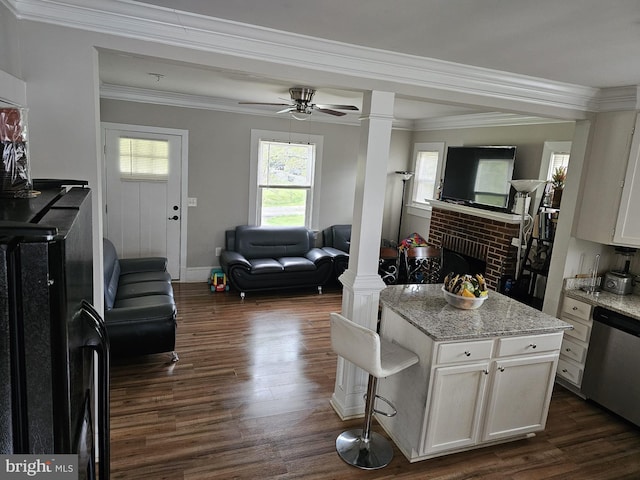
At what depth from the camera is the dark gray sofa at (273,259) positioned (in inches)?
212

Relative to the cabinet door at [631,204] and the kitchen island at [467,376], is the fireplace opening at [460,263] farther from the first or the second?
the kitchen island at [467,376]

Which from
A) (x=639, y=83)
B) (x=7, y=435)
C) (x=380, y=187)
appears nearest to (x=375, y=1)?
(x=380, y=187)

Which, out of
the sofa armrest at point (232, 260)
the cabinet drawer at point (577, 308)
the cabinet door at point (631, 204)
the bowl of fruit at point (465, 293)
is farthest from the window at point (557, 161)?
the sofa armrest at point (232, 260)

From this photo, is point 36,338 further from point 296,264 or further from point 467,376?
point 296,264

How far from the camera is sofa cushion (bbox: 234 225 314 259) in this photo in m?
5.83

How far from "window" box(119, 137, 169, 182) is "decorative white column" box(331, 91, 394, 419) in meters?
3.56

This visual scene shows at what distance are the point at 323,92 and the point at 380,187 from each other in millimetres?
2032

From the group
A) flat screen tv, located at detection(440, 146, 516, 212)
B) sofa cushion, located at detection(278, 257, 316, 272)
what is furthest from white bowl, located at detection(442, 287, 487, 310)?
sofa cushion, located at detection(278, 257, 316, 272)

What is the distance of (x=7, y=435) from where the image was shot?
24.0 inches

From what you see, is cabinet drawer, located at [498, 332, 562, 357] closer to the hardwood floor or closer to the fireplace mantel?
the hardwood floor

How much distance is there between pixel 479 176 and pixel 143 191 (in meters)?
4.27

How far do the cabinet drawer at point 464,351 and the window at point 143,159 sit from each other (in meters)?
4.43

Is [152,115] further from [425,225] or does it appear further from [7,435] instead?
[7,435]

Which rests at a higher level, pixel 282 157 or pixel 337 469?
pixel 282 157
